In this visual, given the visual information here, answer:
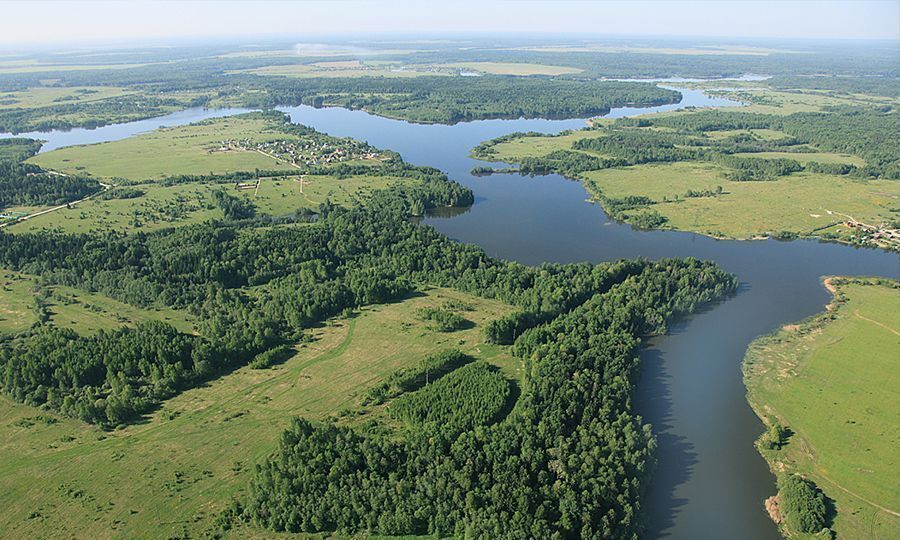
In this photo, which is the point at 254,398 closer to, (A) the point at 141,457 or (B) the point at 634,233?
(A) the point at 141,457

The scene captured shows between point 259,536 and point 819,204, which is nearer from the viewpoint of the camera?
point 259,536

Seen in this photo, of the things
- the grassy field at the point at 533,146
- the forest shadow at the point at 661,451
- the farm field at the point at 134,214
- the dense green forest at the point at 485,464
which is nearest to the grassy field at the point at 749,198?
the grassy field at the point at 533,146

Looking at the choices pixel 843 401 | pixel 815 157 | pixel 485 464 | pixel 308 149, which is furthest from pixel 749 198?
pixel 308 149

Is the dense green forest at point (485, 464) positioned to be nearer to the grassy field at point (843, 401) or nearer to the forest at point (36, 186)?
the grassy field at point (843, 401)

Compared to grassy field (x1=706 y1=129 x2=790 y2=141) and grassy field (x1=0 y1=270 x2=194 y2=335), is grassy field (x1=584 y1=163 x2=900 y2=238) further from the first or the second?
grassy field (x1=0 y1=270 x2=194 y2=335)

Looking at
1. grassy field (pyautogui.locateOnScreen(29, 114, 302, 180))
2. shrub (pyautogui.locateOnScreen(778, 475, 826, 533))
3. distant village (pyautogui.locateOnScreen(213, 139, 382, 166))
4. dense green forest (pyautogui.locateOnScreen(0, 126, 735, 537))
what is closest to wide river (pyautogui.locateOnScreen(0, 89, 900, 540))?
shrub (pyautogui.locateOnScreen(778, 475, 826, 533))

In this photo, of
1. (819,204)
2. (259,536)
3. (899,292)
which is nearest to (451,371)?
(259,536)

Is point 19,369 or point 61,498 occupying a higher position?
point 19,369
